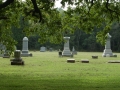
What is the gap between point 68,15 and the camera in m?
17.6

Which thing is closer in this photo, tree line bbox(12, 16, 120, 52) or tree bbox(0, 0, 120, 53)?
tree bbox(0, 0, 120, 53)

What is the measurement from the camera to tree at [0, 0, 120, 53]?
653 inches

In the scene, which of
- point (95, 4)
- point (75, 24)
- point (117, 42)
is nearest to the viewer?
point (95, 4)

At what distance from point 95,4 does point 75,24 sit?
2135mm

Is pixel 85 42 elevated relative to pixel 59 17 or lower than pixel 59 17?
lower

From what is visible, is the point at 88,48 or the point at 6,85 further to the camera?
the point at 88,48

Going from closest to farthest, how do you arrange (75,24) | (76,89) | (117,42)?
(76,89)
(75,24)
(117,42)

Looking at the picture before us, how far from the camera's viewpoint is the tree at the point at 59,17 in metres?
16.6

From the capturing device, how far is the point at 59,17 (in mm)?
18281

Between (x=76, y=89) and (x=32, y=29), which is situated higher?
(x=32, y=29)

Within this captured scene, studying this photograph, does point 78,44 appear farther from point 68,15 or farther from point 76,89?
point 76,89

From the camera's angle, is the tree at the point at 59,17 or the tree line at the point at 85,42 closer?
the tree at the point at 59,17

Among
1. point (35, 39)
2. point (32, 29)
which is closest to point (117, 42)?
point (35, 39)

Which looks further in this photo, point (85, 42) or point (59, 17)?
point (85, 42)
